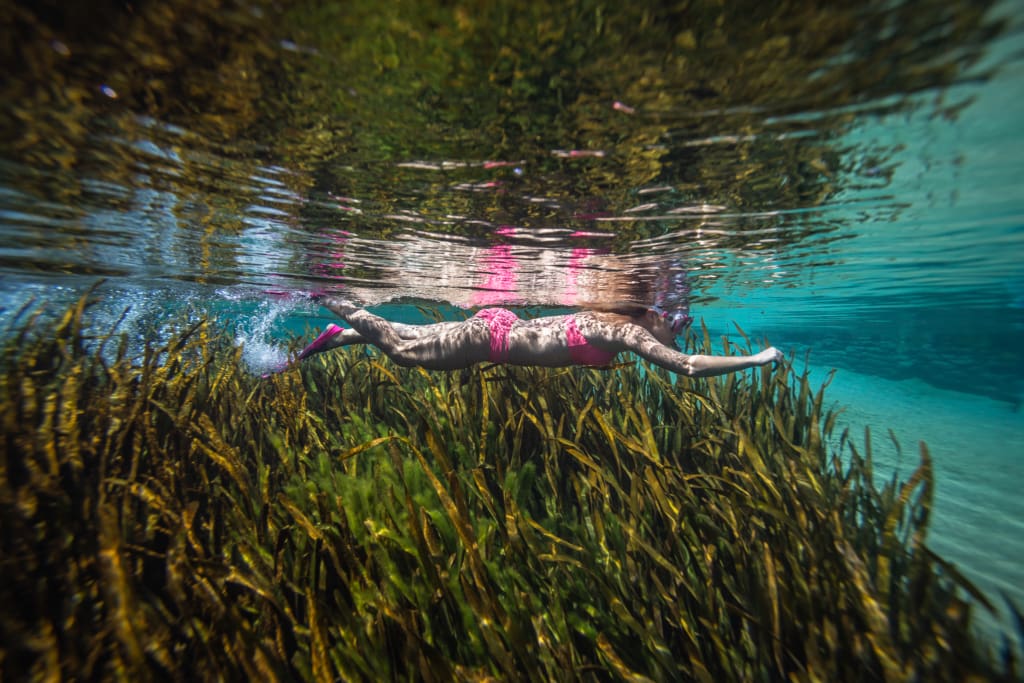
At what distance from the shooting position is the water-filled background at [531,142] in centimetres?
282

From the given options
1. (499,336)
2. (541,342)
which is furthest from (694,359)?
(499,336)

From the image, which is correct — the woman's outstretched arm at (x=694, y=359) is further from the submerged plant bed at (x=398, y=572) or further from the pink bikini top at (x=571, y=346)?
the submerged plant bed at (x=398, y=572)

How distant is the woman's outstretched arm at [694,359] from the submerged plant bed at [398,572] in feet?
4.85

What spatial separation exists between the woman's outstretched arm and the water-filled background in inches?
81.9

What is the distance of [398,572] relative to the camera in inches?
109

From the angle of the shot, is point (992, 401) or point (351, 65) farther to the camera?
point (992, 401)

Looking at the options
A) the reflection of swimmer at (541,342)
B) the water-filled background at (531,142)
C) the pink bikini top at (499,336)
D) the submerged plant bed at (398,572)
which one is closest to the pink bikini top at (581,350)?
the reflection of swimmer at (541,342)

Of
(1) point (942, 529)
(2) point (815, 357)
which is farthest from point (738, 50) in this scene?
(2) point (815, 357)

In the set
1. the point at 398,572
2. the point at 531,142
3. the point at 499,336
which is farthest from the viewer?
the point at 499,336

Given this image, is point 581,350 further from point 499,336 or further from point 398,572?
point 398,572

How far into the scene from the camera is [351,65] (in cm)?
314

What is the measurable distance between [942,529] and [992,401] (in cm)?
1794

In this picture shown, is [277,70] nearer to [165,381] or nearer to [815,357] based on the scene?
[165,381]

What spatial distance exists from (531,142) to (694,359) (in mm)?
3696
